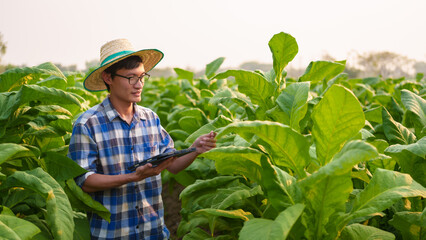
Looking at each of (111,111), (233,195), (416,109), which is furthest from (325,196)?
(111,111)

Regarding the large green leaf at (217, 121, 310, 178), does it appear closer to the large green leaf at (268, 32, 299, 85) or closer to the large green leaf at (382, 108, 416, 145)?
the large green leaf at (268, 32, 299, 85)

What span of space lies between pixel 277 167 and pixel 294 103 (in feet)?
1.52

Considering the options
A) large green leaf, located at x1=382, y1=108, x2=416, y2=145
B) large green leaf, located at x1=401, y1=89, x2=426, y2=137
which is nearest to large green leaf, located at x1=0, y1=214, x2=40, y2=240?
large green leaf, located at x1=382, y1=108, x2=416, y2=145

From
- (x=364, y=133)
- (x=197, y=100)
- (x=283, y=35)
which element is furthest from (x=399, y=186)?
(x=197, y=100)

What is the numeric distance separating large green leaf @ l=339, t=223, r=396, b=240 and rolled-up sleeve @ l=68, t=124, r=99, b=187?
1369 millimetres

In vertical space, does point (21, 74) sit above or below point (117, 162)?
above

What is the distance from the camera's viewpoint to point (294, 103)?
203cm

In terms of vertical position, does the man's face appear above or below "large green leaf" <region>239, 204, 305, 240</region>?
above

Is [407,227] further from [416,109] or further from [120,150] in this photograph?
[120,150]

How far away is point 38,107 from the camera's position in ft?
7.89

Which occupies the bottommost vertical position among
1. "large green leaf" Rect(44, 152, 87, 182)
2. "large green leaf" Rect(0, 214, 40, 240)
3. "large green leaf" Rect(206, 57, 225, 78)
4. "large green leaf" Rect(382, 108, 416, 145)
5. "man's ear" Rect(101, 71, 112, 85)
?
"large green leaf" Rect(0, 214, 40, 240)

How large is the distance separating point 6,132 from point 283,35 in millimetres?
1613

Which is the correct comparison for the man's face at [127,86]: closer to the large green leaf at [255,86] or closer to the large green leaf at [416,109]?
the large green leaf at [255,86]

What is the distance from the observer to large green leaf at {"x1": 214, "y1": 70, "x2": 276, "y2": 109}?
7.60ft
